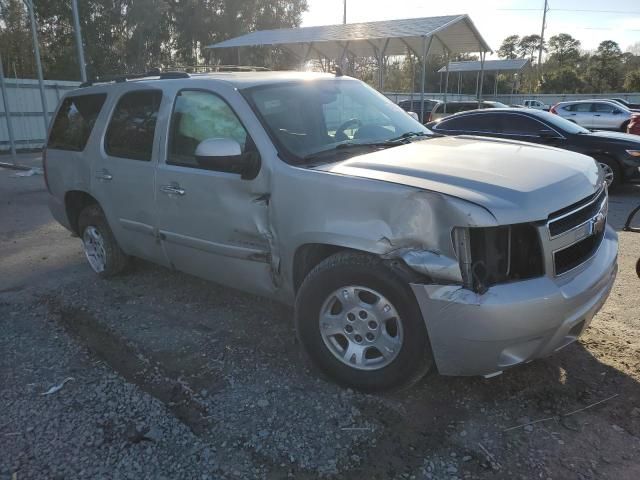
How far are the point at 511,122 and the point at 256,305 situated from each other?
7.65 meters

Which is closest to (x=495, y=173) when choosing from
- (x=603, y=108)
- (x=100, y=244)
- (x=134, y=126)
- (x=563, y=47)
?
(x=134, y=126)

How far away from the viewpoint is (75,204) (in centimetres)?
527

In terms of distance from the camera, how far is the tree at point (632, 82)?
46375mm

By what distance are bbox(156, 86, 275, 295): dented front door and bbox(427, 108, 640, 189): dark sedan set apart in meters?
6.45

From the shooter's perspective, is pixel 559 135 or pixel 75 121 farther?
pixel 559 135

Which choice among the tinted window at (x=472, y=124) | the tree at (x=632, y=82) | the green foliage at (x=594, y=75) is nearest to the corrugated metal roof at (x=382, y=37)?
the tinted window at (x=472, y=124)

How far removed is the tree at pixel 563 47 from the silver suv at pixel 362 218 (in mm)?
71341

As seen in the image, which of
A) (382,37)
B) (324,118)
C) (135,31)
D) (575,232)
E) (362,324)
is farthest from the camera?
(135,31)

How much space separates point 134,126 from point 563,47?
7648 cm

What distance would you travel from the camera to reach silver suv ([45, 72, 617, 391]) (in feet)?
8.57

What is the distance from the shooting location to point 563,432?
2.70 meters

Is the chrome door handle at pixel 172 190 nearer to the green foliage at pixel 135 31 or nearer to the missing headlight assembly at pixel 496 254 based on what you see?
the missing headlight assembly at pixel 496 254

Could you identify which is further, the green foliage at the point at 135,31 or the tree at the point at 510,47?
the tree at the point at 510,47

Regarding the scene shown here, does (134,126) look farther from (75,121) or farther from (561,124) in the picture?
(561,124)
